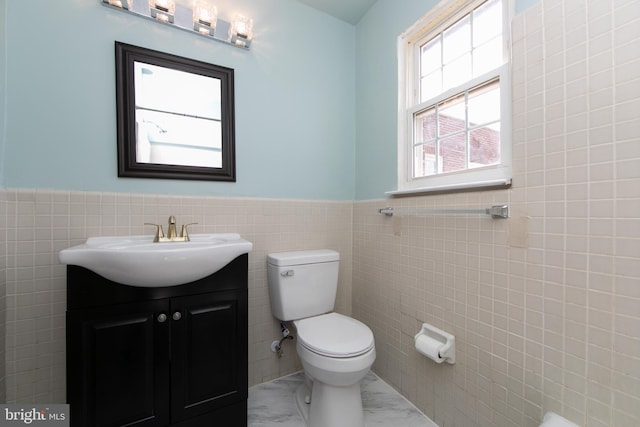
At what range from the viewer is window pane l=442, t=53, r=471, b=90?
128cm

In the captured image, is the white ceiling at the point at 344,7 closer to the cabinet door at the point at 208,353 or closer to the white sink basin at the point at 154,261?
the white sink basin at the point at 154,261

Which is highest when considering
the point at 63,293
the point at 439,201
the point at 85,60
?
the point at 85,60

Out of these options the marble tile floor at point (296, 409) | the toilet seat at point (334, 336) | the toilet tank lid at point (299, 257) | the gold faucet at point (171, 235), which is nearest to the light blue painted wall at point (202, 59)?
the gold faucet at point (171, 235)

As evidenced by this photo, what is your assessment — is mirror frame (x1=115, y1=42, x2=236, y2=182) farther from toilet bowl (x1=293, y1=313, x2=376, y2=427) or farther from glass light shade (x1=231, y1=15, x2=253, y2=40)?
toilet bowl (x1=293, y1=313, x2=376, y2=427)

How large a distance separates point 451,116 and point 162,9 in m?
1.57

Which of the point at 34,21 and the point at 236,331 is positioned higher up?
the point at 34,21

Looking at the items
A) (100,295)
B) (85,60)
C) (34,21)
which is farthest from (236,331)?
(34,21)

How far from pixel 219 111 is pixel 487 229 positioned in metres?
1.50

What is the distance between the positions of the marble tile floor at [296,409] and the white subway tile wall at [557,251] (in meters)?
0.15

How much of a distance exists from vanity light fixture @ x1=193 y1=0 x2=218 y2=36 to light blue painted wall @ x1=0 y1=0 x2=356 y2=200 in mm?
59

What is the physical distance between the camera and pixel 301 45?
5.69 ft

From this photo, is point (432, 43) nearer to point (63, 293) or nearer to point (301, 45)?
point (301, 45)

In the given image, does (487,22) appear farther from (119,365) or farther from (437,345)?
(119,365)

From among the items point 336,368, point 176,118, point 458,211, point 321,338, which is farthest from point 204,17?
point 336,368
